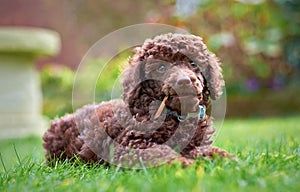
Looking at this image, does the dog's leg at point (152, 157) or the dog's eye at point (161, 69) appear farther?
the dog's eye at point (161, 69)

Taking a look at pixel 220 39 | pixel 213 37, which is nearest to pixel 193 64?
pixel 213 37

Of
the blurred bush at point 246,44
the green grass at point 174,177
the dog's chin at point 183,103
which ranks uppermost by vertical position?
the blurred bush at point 246,44

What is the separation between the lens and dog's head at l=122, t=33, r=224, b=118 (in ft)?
7.93

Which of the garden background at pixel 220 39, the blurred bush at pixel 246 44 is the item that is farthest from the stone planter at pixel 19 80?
the blurred bush at pixel 246 44

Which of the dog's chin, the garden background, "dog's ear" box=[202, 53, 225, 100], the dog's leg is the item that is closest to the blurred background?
the garden background

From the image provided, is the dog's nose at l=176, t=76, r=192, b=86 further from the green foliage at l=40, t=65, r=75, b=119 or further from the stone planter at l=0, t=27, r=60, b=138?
the green foliage at l=40, t=65, r=75, b=119

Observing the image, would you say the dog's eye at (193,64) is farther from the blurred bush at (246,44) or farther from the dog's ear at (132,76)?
the blurred bush at (246,44)

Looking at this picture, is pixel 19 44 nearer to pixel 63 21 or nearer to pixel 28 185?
pixel 28 185

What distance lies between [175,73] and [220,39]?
27.1ft

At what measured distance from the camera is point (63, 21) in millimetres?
13938

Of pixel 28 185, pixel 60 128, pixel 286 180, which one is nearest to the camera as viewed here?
pixel 286 180

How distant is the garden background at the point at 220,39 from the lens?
9.62m

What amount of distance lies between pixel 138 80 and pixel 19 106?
15.5 ft

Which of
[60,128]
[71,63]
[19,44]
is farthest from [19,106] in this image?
[71,63]
